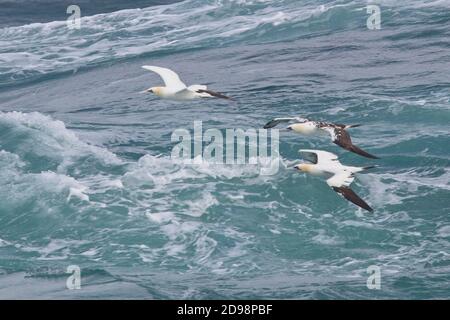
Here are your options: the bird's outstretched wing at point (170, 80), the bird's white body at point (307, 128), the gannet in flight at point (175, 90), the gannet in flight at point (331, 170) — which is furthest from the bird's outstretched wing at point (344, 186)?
the bird's outstretched wing at point (170, 80)

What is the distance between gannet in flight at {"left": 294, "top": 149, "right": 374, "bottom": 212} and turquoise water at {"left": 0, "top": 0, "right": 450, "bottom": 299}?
73.5 inches

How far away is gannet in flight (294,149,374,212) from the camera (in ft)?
119

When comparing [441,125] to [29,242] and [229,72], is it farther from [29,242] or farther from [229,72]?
[29,242]

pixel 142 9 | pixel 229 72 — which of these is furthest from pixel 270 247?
pixel 142 9

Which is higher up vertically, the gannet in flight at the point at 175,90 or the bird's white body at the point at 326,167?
the gannet in flight at the point at 175,90

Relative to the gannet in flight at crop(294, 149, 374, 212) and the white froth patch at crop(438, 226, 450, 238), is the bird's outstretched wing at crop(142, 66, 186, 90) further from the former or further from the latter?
the white froth patch at crop(438, 226, 450, 238)

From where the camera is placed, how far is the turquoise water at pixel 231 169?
35.8 m

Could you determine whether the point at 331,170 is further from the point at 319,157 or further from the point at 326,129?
the point at 326,129

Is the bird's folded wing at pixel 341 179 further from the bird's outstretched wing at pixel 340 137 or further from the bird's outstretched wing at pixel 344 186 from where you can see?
the bird's outstretched wing at pixel 340 137

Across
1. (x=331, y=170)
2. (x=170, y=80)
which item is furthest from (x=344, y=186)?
(x=170, y=80)

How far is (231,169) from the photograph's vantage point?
145 ft

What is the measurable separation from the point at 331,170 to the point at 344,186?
170cm

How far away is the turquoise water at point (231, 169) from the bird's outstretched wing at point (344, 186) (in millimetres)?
1955

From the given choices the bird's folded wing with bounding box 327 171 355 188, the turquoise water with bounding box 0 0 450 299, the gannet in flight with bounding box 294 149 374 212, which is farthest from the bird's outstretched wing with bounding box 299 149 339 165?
the turquoise water with bounding box 0 0 450 299
